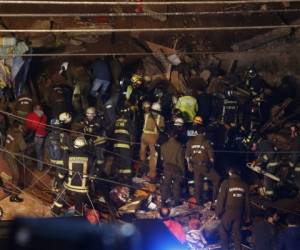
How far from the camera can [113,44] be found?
66.8 feet

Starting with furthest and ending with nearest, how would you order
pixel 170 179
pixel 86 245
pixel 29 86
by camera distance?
pixel 29 86, pixel 170 179, pixel 86 245

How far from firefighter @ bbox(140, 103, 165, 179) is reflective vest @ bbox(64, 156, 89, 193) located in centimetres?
237

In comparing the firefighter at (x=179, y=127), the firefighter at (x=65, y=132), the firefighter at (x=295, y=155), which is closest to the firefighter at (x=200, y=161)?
the firefighter at (x=179, y=127)

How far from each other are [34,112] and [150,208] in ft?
12.8

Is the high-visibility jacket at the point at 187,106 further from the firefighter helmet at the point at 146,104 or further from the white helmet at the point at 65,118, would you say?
the white helmet at the point at 65,118

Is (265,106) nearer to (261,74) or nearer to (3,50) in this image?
(261,74)

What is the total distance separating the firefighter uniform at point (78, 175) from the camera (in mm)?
14766

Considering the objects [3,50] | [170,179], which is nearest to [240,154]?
[170,179]

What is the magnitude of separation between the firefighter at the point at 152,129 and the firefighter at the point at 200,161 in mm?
1108

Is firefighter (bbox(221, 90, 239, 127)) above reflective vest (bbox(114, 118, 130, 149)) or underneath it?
above

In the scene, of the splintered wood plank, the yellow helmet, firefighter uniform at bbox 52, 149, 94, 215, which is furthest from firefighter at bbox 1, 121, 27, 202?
the yellow helmet

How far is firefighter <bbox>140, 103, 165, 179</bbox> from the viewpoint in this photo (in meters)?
16.6

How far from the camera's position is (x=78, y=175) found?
14.8m

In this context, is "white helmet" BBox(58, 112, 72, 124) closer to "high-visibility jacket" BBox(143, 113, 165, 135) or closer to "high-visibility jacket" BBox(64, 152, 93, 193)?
"high-visibility jacket" BBox(64, 152, 93, 193)
